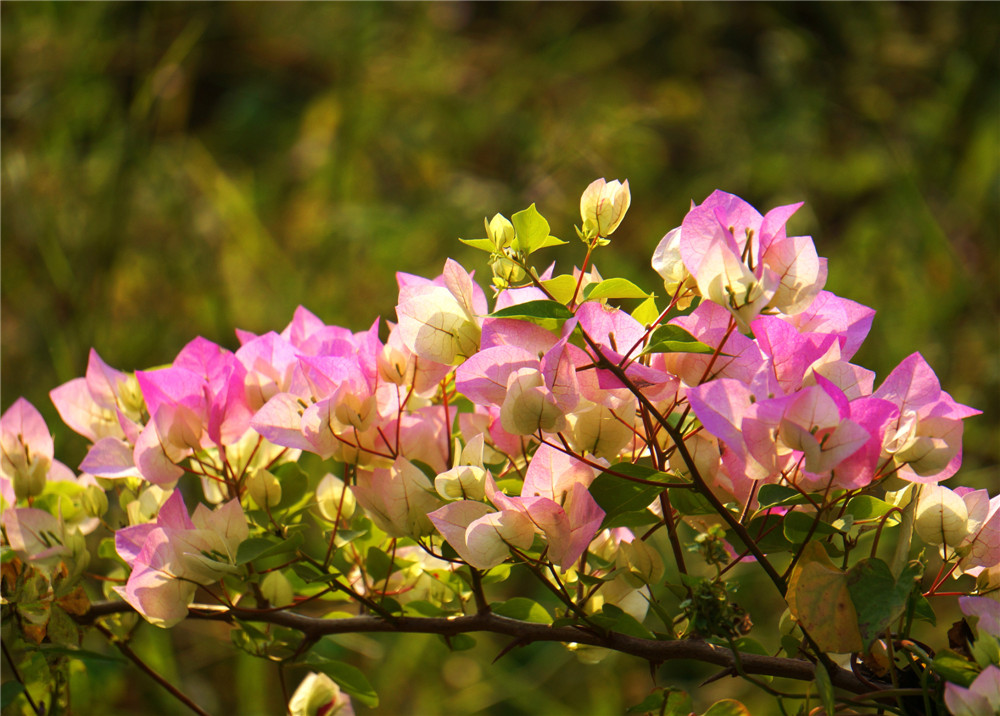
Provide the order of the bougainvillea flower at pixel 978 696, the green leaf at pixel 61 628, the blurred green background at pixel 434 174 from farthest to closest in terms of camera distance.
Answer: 1. the blurred green background at pixel 434 174
2. the green leaf at pixel 61 628
3. the bougainvillea flower at pixel 978 696

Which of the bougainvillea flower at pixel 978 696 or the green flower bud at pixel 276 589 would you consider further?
the green flower bud at pixel 276 589

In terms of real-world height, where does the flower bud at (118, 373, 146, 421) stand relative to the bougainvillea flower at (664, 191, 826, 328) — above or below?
below

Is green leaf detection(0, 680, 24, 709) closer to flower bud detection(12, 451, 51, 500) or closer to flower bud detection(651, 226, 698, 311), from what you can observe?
flower bud detection(12, 451, 51, 500)

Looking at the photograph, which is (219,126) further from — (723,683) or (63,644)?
(63,644)

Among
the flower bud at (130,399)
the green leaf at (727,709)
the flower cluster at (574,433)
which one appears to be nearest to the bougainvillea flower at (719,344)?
the flower cluster at (574,433)

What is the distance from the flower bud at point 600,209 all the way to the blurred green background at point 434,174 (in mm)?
628

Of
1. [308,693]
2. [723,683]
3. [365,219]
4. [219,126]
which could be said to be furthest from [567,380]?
[219,126]

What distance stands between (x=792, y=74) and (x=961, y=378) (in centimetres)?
52

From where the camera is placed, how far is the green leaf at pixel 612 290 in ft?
0.81

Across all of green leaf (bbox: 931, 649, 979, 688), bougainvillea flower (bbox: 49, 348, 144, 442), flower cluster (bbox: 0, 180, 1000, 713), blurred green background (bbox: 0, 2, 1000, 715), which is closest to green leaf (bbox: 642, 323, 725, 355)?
flower cluster (bbox: 0, 180, 1000, 713)

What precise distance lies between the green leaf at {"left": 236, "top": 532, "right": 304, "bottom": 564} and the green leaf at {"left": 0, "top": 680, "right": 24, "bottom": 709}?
11cm

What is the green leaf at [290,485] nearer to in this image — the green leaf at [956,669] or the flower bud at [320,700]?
the flower bud at [320,700]

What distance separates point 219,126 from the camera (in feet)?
6.13

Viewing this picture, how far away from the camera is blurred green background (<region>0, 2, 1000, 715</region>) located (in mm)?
1047
